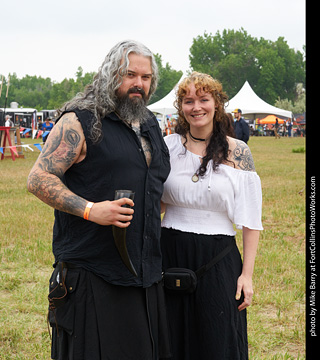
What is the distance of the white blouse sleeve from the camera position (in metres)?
2.88

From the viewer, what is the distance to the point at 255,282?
5316 mm

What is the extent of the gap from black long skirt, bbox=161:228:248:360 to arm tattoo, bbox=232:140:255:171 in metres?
0.43

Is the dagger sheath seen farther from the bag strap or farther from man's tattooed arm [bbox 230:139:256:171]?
man's tattooed arm [bbox 230:139:256:171]

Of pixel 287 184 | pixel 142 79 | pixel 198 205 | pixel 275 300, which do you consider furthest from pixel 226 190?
pixel 287 184

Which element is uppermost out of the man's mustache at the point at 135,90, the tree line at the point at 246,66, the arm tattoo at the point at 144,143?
the tree line at the point at 246,66

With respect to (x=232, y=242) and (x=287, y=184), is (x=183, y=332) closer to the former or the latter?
(x=232, y=242)

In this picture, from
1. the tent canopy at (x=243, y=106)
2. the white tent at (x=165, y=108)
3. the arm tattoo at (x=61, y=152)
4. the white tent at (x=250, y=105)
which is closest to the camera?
the arm tattoo at (x=61, y=152)

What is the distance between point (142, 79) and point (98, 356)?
4.66 ft

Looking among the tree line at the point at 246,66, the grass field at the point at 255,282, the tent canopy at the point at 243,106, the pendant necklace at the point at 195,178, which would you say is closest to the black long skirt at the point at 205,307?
the pendant necklace at the point at 195,178

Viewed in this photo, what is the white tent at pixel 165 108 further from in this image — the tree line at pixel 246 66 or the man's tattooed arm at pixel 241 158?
the tree line at pixel 246 66

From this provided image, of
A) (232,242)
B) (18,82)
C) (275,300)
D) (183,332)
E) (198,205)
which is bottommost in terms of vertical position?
(275,300)

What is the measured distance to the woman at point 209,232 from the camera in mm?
2857

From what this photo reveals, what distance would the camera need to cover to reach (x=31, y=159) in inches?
800
